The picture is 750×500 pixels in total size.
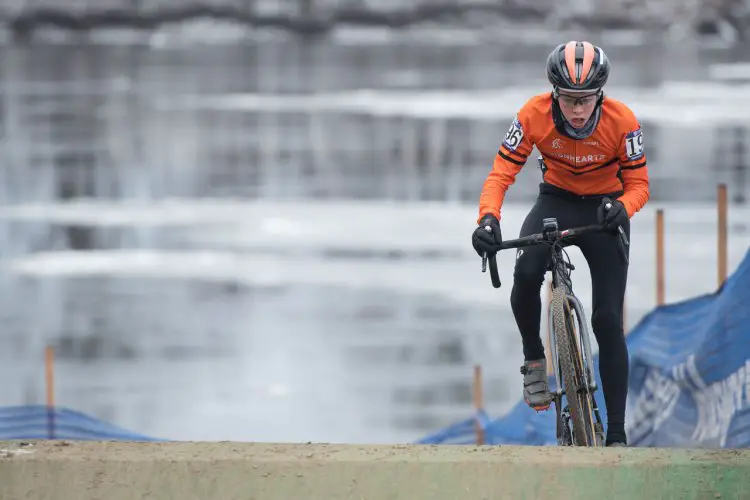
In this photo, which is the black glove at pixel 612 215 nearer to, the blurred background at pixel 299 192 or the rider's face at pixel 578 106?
Answer: the rider's face at pixel 578 106

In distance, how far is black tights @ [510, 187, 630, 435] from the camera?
5.68 meters

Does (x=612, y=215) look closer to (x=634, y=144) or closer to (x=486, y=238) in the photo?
(x=634, y=144)

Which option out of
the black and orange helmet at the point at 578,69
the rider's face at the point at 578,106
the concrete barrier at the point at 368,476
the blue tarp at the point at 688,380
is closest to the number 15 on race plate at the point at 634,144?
the rider's face at the point at 578,106

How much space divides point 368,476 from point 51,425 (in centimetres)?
683

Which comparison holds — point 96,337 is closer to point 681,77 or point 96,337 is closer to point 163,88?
point 163,88

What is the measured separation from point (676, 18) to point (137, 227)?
15223 millimetres

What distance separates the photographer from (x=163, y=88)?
29859mm

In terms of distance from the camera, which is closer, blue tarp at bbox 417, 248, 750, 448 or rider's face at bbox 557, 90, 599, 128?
rider's face at bbox 557, 90, 599, 128

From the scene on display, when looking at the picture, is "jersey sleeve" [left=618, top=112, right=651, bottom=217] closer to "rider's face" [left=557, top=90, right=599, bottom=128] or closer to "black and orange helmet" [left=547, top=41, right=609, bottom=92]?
"rider's face" [left=557, top=90, right=599, bottom=128]

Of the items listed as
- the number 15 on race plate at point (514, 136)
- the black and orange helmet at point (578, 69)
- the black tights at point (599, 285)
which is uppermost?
the black and orange helmet at point (578, 69)

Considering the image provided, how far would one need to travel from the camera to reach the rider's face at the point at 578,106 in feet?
17.8

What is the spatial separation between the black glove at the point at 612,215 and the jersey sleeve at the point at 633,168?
85mm

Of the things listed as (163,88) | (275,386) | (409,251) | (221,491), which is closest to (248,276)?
(409,251)

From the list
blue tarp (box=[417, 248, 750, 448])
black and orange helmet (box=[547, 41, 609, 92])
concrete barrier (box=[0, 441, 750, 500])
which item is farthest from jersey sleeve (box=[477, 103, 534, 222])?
concrete barrier (box=[0, 441, 750, 500])
